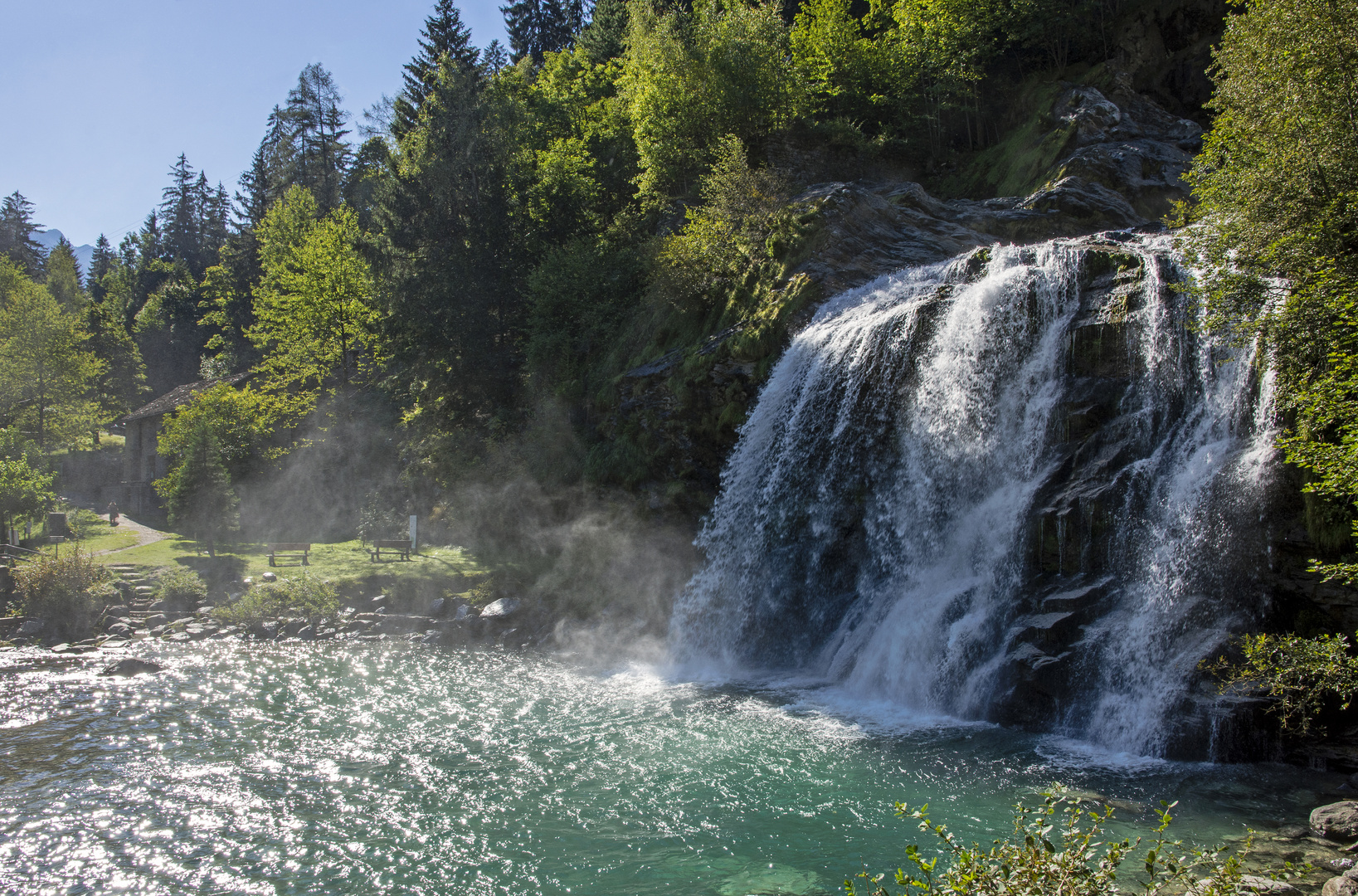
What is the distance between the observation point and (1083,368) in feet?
52.8

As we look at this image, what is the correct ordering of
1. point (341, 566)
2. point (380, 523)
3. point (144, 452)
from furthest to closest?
point (144, 452) → point (380, 523) → point (341, 566)

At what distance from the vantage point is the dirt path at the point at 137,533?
3352 cm

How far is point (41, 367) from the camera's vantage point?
48688 millimetres

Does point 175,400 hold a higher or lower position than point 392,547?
higher

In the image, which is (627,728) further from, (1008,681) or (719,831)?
(1008,681)

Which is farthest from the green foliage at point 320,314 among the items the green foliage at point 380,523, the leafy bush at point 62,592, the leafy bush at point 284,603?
the leafy bush at point 284,603

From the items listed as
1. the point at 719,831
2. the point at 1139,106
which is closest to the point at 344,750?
the point at 719,831

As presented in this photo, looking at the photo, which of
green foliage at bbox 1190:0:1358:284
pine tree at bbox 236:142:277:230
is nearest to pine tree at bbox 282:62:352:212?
pine tree at bbox 236:142:277:230

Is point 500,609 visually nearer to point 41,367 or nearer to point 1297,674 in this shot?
point 1297,674

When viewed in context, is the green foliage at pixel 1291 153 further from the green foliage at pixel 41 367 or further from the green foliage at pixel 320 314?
the green foliage at pixel 41 367

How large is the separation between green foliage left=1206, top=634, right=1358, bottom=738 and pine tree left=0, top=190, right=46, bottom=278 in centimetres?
11428

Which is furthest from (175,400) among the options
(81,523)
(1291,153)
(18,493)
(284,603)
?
(1291,153)

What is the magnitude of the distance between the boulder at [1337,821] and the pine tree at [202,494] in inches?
1317

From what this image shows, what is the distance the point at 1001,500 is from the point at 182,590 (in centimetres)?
2559
